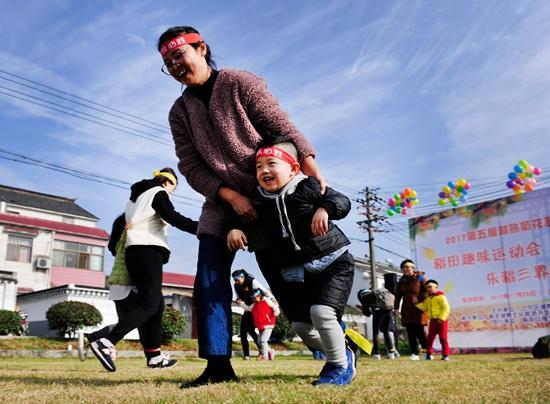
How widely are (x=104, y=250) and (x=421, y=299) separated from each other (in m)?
24.8


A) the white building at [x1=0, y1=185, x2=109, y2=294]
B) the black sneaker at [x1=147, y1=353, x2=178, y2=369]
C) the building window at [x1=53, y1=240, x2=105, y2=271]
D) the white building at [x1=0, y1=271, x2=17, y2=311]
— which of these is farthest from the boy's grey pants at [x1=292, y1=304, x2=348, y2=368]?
the building window at [x1=53, y1=240, x2=105, y2=271]

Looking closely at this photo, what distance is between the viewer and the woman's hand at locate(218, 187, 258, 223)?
9.02ft

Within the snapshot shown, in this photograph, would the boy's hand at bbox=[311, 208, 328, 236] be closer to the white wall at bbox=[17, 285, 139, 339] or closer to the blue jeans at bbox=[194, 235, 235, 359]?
the blue jeans at bbox=[194, 235, 235, 359]

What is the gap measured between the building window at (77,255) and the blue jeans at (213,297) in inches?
A: 1095

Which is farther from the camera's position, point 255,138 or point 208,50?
point 208,50

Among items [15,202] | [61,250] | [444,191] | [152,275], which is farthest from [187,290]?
[152,275]

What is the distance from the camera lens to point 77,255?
2872cm

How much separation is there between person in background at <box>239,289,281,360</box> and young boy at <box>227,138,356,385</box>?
18.9ft

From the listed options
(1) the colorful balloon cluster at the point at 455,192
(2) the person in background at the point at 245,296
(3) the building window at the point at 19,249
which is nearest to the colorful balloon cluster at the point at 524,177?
(1) the colorful balloon cluster at the point at 455,192

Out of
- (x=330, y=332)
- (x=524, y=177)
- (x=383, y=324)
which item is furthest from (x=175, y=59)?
(x=524, y=177)

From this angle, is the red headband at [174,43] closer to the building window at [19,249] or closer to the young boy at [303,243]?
the young boy at [303,243]

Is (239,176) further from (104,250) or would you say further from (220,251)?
(104,250)

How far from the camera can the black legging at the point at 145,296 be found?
3887 mm

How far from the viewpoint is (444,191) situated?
16.5m
